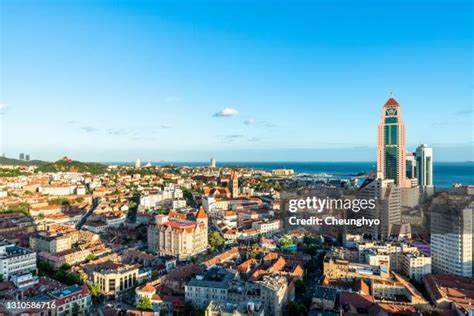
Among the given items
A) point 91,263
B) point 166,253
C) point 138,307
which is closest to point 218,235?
point 166,253

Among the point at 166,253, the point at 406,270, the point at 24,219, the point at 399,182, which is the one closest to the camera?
the point at 406,270

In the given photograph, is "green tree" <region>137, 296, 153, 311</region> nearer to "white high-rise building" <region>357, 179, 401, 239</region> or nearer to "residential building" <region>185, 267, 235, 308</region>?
"residential building" <region>185, 267, 235, 308</region>

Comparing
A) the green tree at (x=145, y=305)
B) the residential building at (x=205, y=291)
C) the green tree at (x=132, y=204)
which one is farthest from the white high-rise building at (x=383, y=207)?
the green tree at (x=132, y=204)

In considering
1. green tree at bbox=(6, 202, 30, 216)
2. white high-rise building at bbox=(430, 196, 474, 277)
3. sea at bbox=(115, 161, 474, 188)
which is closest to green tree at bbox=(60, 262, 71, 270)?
green tree at bbox=(6, 202, 30, 216)

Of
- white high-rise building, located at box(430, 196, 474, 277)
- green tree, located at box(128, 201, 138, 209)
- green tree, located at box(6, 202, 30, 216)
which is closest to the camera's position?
white high-rise building, located at box(430, 196, 474, 277)

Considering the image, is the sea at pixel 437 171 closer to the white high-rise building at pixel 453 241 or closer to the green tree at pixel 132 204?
the green tree at pixel 132 204

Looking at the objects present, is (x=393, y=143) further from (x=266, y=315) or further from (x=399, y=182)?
(x=266, y=315)
